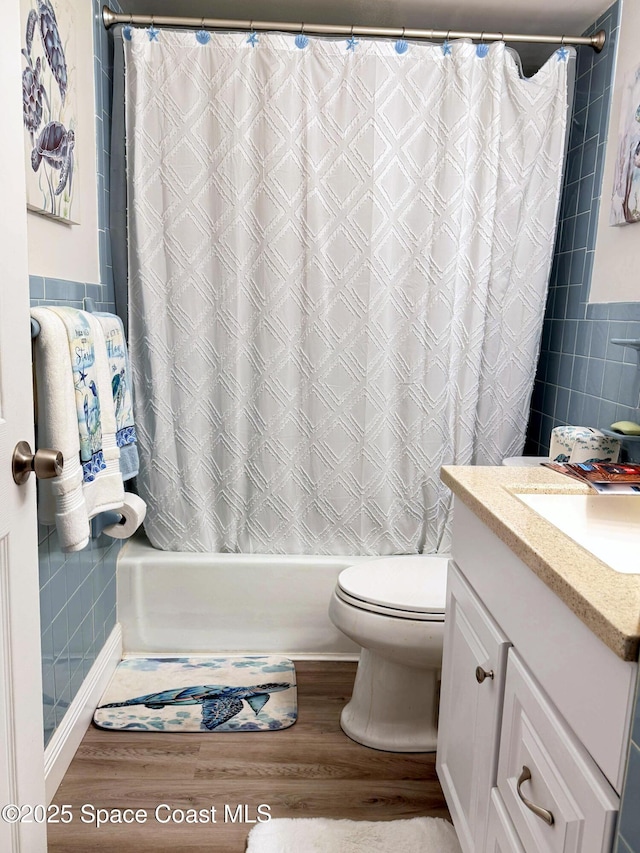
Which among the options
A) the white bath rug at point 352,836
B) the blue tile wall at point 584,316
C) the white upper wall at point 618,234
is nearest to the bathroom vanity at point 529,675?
the white bath rug at point 352,836

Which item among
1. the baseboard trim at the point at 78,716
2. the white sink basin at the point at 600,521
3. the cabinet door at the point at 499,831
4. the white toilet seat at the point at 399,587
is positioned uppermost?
the white sink basin at the point at 600,521

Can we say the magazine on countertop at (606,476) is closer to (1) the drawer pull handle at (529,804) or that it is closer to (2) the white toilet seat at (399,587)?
(2) the white toilet seat at (399,587)

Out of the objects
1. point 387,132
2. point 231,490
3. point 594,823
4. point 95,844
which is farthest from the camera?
point 231,490

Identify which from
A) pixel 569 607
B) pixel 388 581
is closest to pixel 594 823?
pixel 569 607

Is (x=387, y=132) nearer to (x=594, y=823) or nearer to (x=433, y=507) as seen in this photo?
(x=433, y=507)

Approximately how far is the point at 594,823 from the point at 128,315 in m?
2.02

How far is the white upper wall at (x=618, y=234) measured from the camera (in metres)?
2.08

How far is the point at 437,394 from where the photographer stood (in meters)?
2.54

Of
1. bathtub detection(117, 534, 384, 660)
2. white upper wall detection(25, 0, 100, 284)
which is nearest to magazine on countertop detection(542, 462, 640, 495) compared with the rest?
bathtub detection(117, 534, 384, 660)

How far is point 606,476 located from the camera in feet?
5.33

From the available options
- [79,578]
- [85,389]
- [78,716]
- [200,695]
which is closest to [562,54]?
[85,389]

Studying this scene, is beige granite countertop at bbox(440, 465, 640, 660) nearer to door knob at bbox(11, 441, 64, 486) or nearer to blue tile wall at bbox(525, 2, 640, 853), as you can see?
blue tile wall at bbox(525, 2, 640, 853)

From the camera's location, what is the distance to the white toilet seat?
1.96m

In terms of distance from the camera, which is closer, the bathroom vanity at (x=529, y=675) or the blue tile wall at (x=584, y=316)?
the bathroom vanity at (x=529, y=675)
